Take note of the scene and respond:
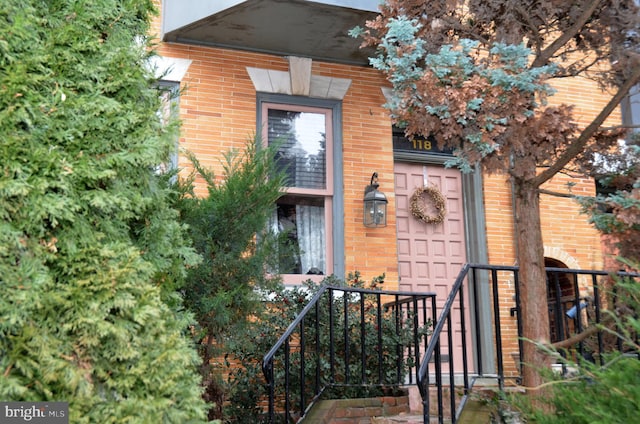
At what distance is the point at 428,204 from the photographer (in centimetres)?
812

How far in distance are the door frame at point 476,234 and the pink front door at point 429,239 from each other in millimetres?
79

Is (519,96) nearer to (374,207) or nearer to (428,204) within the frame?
(374,207)

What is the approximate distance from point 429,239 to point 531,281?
3.64 metres

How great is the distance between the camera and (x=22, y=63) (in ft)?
7.79

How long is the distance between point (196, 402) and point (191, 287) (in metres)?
2.53

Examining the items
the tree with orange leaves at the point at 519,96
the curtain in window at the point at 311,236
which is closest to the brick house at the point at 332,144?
the curtain in window at the point at 311,236

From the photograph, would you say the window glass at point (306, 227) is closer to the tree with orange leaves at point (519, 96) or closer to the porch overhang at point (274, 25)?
the porch overhang at point (274, 25)

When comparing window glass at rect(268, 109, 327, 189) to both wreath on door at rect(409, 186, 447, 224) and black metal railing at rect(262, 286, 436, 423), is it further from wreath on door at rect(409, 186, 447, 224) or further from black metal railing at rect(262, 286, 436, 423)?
black metal railing at rect(262, 286, 436, 423)

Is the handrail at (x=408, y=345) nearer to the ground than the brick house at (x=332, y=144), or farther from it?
nearer to the ground

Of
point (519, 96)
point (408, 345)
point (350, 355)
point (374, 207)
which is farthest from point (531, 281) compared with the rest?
point (374, 207)

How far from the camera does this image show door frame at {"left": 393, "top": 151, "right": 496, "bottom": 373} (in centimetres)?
781

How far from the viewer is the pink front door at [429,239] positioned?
793 cm

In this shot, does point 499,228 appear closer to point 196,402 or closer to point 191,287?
point 191,287

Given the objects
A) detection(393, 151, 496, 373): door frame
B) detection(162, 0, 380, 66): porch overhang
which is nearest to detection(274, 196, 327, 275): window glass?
detection(393, 151, 496, 373): door frame
